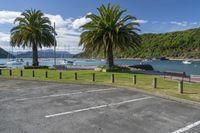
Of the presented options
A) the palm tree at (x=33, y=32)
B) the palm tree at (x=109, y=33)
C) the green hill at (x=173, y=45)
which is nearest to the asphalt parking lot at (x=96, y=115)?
the palm tree at (x=109, y=33)

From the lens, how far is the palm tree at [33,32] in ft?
127

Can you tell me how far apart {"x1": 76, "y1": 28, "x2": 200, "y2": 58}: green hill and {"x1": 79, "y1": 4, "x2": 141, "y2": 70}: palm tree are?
12742 centimetres

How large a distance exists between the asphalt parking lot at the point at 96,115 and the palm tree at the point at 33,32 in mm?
28407

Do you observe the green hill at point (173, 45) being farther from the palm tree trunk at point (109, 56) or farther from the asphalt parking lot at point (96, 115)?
the asphalt parking lot at point (96, 115)

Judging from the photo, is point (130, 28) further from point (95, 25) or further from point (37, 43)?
point (37, 43)

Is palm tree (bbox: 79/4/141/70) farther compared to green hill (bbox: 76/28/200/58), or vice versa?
green hill (bbox: 76/28/200/58)

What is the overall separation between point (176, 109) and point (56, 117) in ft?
16.8

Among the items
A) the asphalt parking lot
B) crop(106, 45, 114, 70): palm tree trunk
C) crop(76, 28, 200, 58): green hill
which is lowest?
the asphalt parking lot

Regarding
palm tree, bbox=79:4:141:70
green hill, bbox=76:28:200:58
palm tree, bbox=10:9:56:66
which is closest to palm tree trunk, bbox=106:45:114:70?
palm tree, bbox=79:4:141:70

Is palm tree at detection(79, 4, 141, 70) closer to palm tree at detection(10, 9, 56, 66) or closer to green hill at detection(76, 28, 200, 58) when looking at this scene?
palm tree at detection(10, 9, 56, 66)

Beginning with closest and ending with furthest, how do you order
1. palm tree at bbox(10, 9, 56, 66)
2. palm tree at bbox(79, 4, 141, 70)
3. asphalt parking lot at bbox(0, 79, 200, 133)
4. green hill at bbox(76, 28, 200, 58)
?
asphalt parking lot at bbox(0, 79, 200, 133) → palm tree at bbox(79, 4, 141, 70) → palm tree at bbox(10, 9, 56, 66) → green hill at bbox(76, 28, 200, 58)

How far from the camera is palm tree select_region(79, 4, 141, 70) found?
30047 millimetres

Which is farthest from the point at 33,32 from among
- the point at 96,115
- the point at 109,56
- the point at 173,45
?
the point at 173,45

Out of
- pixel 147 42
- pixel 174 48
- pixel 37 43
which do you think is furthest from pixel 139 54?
pixel 37 43
